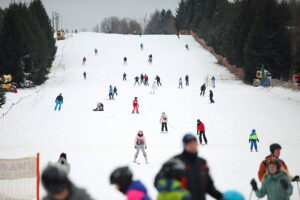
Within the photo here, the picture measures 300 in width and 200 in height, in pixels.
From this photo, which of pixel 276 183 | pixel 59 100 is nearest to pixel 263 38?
pixel 59 100

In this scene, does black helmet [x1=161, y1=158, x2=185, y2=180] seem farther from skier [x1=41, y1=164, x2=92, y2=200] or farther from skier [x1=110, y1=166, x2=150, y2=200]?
skier [x1=41, y1=164, x2=92, y2=200]

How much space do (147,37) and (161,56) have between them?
20.3 m

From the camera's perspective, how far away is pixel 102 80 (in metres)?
45.7

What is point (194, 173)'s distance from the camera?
12.9 ft

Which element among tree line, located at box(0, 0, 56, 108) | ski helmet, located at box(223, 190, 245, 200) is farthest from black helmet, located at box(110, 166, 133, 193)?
tree line, located at box(0, 0, 56, 108)

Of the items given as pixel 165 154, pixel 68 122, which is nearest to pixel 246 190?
pixel 165 154

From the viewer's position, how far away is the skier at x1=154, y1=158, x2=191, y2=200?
322 centimetres

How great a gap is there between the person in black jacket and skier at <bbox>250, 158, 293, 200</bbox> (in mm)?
1537

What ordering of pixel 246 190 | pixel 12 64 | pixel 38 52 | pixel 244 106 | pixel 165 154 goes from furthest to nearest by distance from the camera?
pixel 38 52 < pixel 12 64 < pixel 244 106 < pixel 165 154 < pixel 246 190

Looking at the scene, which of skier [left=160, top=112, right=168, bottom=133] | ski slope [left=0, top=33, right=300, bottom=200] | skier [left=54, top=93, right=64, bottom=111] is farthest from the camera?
skier [left=54, top=93, right=64, bottom=111]

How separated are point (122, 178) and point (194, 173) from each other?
0.78 meters

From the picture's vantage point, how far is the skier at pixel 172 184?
3217 mm

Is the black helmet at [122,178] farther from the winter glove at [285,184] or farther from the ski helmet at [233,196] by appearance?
the winter glove at [285,184]

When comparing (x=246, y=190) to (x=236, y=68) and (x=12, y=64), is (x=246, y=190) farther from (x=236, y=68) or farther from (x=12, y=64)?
(x=236, y=68)
